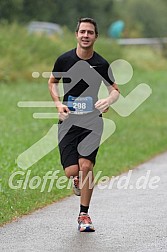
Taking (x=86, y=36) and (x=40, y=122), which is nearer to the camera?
(x=86, y=36)

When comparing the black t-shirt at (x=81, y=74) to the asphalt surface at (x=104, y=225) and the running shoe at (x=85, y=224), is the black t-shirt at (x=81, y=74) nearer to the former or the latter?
the running shoe at (x=85, y=224)

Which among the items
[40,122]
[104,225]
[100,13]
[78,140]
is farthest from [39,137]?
[100,13]

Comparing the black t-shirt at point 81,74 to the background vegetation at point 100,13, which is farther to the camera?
the background vegetation at point 100,13

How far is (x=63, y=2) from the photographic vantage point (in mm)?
49812

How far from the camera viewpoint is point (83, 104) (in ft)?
27.7

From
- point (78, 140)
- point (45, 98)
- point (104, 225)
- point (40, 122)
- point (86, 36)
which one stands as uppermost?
point (86, 36)

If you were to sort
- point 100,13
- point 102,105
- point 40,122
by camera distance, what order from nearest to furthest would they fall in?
point 102,105 < point 40,122 < point 100,13

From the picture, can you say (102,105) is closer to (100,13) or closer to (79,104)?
(79,104)

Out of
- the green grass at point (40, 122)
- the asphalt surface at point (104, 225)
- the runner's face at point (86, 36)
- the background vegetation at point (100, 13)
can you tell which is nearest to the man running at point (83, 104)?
the runner's face at point (86, 36)

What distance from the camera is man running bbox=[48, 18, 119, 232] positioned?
845cm

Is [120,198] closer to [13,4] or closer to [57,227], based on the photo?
[57,227]

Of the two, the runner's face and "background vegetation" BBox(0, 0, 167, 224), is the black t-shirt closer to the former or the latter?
the runner's face

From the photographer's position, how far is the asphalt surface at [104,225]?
773cm

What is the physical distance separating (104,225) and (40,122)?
35.2 feet
